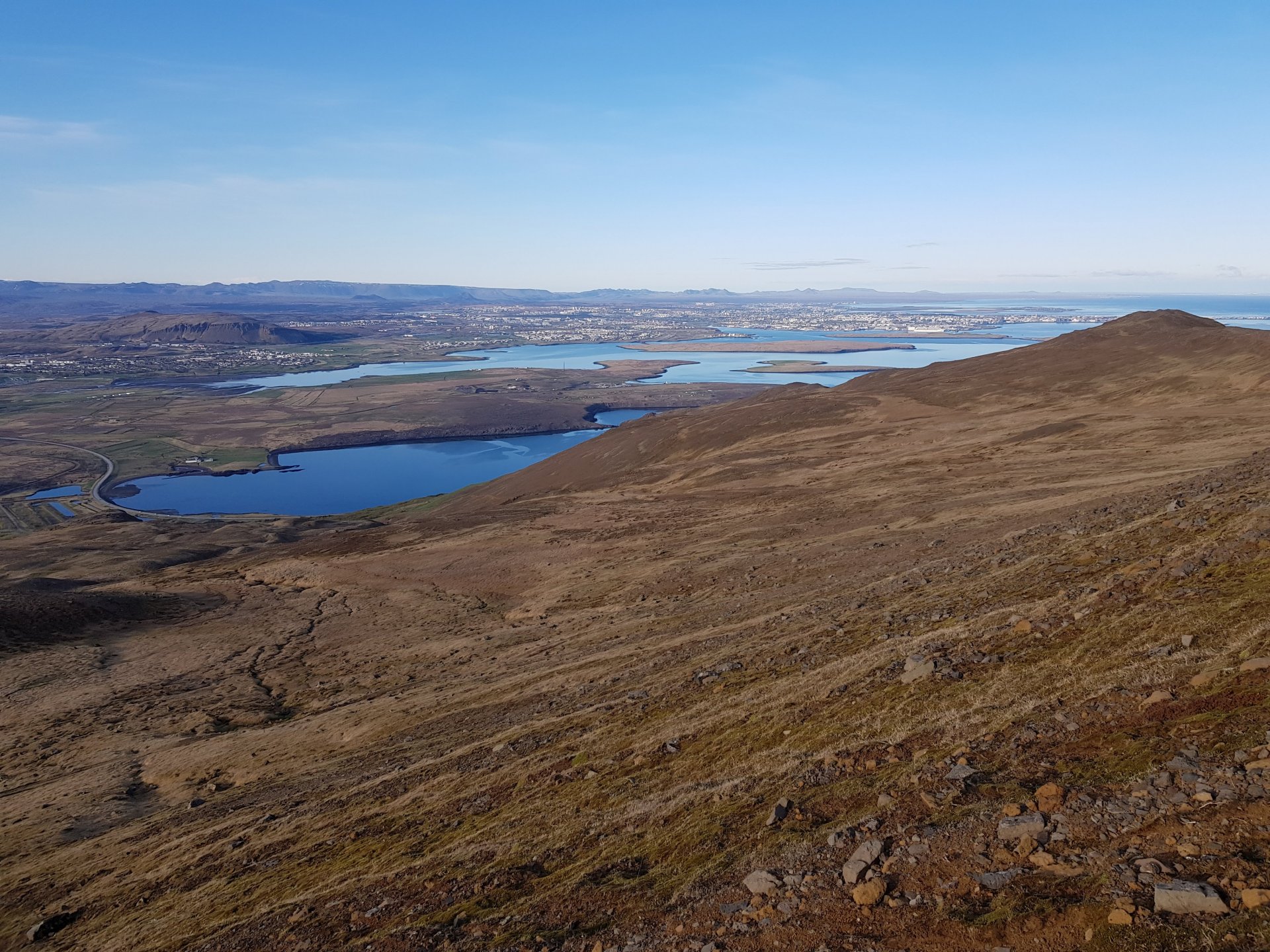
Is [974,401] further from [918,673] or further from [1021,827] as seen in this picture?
[1021,827]

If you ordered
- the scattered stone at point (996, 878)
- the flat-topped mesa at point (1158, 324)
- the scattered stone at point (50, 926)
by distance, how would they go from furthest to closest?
the flat-topped mesa at point (1158, 324)
the scattered stone at point (50, 926)
the scattered stone at point (996, 878)

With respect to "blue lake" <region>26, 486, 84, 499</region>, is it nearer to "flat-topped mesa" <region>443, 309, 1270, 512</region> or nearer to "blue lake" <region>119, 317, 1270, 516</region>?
"blue lake" <region>119, 317, 1270, 516</region>

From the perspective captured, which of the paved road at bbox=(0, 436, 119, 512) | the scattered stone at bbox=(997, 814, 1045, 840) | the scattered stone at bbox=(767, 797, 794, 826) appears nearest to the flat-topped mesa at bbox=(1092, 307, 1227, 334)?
the scattered stone at bbox=(767, 797, 794, 826)

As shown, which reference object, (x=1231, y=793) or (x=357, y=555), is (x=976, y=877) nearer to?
(x=1231, y=793)

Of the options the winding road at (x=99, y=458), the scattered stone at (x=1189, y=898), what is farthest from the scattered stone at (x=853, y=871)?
the winding road at (x=99, y=458)

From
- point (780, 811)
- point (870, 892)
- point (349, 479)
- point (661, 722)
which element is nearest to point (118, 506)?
point (349, 479)

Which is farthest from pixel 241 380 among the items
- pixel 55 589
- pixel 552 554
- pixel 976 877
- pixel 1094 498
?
pixel 976 877

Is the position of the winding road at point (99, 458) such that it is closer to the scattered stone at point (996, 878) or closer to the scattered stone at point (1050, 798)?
the scattered stone at point (1050, 798)
